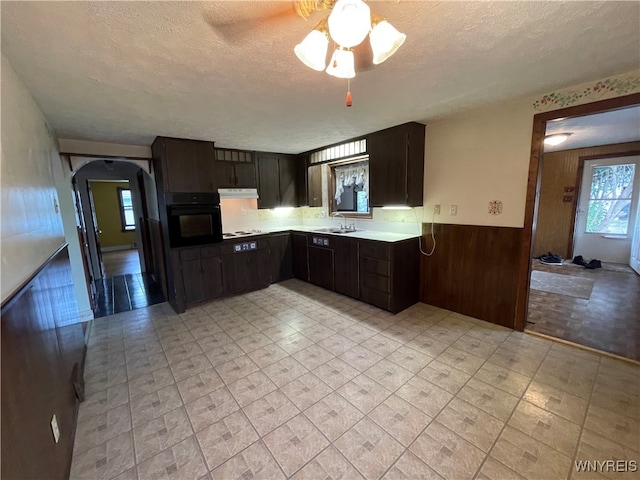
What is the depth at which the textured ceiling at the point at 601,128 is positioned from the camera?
10.3 feet

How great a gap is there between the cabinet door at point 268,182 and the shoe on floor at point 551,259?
553 centimetres

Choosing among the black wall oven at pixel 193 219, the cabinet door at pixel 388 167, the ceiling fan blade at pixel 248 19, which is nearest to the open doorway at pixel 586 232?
the cabinet door at pixel 388 167

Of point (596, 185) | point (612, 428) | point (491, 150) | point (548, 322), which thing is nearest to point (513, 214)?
point (491, 150)

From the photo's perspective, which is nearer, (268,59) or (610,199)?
(268,59)

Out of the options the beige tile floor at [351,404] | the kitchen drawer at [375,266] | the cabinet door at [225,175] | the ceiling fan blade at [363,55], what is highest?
the ceiling fan blade at [363,55]

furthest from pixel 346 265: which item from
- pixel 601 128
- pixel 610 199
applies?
pixel 610 199

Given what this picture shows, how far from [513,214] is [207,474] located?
3256 mm

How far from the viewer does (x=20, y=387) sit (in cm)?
106

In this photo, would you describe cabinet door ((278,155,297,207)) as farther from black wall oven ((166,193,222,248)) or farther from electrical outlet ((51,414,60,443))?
electrical outlet ((51,414,60,443))

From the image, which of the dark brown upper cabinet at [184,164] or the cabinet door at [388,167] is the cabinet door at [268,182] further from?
the cabinet door at [388,167]

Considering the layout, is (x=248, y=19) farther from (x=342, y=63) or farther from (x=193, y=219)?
(x=193, y=219)

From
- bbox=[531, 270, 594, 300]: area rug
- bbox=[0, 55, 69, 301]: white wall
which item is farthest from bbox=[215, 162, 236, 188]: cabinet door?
bbox=[531, 270, 594, 300]: area rug

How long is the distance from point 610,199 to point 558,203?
0.75 metres

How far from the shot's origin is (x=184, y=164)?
344cm
